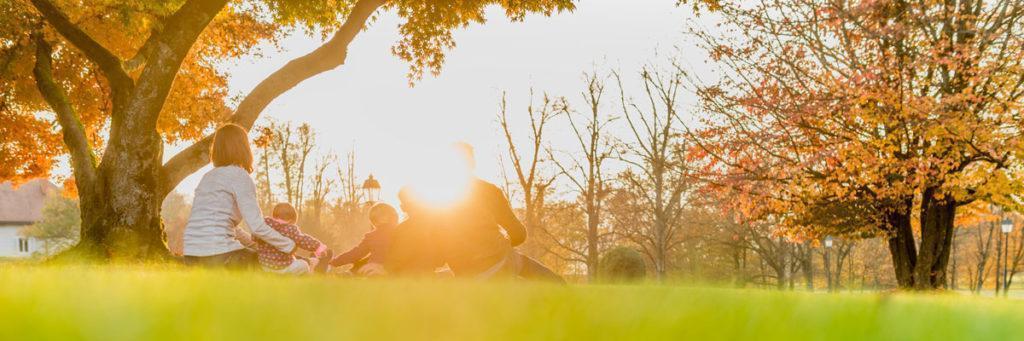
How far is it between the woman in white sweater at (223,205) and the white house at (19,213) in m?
79.5

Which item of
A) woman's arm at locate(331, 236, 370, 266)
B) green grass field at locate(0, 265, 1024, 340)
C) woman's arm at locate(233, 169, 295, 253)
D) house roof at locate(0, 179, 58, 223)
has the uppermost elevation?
house roof at locate(0, 179, 58, 223)

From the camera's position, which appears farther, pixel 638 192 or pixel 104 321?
pixel 638 192

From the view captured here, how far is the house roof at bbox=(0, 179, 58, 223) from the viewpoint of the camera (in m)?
77.3

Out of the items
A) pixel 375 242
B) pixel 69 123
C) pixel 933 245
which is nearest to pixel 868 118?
pixel 933 245

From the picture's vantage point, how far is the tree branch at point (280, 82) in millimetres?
15055

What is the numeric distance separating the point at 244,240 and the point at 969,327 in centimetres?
672

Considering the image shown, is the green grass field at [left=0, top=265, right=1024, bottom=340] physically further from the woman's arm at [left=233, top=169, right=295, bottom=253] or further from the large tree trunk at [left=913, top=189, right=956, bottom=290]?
the large tree trunk at [left=913, top=189, right=956, bottom=290]

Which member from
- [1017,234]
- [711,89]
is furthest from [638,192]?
[1017,234]

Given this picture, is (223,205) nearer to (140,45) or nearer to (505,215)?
(505,215)

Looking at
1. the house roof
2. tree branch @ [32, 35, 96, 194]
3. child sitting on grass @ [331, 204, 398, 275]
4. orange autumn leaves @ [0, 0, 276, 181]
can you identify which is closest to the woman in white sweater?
child sitting on grass @ [331, 204, 398, 275]

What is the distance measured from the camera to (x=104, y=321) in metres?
1.12

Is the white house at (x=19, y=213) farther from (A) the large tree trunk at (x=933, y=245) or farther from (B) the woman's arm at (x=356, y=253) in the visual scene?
(B) the woman's arm at (x=356, y=253)

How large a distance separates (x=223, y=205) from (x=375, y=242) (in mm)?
2405

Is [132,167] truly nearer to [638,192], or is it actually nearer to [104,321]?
[104,321]
